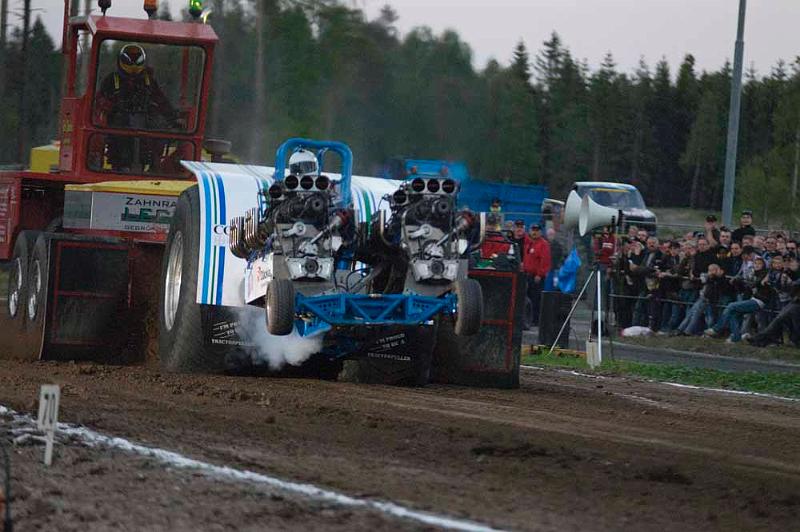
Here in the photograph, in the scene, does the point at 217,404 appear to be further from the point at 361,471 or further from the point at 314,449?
the point at 361,471

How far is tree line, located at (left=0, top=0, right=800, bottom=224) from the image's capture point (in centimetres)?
1276

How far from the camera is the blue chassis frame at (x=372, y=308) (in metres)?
9.77

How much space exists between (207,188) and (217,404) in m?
2.60

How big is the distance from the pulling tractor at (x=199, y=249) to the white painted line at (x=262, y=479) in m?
2.37

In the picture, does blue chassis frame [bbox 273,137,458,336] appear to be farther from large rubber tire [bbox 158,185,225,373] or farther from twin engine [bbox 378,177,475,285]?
large rubber tire [bbox 158,185,225,373]

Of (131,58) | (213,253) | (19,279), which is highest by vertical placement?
(131,58)

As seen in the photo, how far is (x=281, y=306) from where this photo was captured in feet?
31.3

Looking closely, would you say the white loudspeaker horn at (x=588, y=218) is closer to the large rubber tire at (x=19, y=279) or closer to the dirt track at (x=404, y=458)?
the dirt track at (x=404, y=458)

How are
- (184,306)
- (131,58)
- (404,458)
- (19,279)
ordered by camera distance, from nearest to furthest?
(404,458), (184,306), (19,279), (131,58)

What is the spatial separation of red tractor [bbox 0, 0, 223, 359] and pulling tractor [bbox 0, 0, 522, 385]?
0.06 feet

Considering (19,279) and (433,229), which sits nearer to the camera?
(433,229)

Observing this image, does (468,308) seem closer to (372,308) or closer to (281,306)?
(372,308)

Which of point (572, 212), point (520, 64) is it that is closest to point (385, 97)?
point (520, 64)

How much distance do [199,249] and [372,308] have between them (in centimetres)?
183
